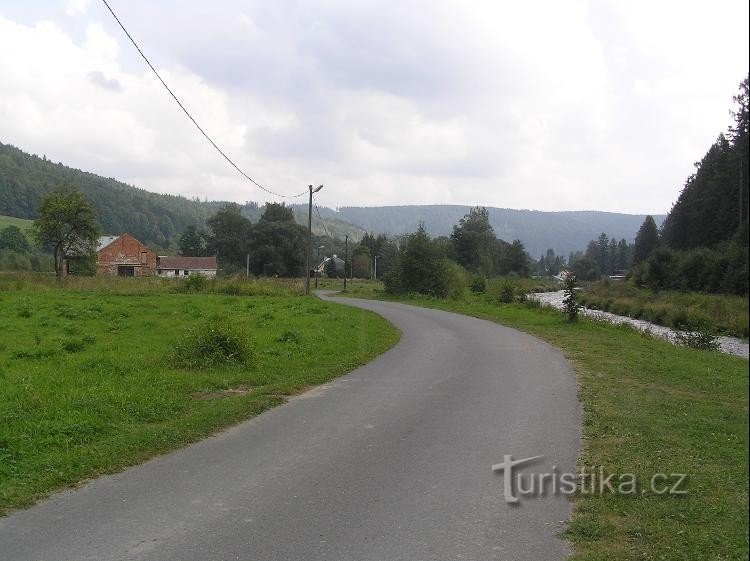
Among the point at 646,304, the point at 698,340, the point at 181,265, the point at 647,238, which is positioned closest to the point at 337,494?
the point at 698,340

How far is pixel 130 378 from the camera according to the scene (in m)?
9.83

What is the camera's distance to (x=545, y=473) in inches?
223

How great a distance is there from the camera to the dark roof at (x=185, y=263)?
313 feet

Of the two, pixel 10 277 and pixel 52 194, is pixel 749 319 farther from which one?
pixel 52 194

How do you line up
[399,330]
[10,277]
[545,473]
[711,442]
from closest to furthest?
[545,473] < [711,442] < [399,330] < [10,277]

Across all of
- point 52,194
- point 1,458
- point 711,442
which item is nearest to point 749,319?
point 711,442

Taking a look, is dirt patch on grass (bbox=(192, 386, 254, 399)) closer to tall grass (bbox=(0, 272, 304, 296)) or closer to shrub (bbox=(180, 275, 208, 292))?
tall grass (bbox=(0, 272, 304, 296))

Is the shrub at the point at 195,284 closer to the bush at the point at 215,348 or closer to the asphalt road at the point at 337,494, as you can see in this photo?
the bush at the point at 215,348

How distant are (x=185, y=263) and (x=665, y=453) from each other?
97.1 meters

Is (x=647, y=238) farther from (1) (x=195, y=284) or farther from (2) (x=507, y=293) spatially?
(1) (x=195, y=284)

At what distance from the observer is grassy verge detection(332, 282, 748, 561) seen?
13.1 ft

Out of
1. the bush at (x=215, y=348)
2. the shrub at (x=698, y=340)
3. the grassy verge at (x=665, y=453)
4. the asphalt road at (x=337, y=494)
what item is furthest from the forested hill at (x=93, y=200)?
the asphalt road at (x=337, y=494)

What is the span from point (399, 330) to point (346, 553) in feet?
52.3

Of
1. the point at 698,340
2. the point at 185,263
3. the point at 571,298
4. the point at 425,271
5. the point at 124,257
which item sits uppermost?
the point at 124,257
